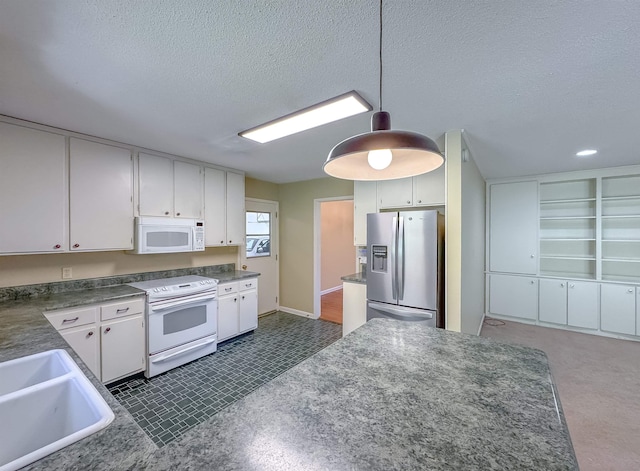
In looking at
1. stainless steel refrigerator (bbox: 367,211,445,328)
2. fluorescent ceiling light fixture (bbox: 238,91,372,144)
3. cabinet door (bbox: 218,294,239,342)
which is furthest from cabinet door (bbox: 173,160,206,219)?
stainless steel refrigerator (bbox: 367,211,445,328)

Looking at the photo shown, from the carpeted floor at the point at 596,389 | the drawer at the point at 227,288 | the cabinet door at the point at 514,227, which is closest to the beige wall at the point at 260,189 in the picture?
the drawer at the point at 227,288

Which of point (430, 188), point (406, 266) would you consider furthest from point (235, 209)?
point (430, 188)

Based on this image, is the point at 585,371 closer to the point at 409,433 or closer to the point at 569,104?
the point at 569,104

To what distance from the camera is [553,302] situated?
425cm

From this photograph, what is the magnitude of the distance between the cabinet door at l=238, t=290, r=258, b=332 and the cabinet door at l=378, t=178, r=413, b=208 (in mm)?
2252

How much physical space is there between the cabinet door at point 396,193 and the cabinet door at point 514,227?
2316mm

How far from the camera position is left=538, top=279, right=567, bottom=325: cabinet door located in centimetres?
418

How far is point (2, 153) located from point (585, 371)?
5932 mm

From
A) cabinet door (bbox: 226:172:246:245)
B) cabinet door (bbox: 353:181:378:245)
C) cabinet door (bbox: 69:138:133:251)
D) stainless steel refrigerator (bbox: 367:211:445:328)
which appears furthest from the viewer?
cabinet door (bbox: 226:172:246:245)

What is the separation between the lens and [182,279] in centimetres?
336

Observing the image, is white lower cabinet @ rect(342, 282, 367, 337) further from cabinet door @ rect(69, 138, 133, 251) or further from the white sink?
the white sink

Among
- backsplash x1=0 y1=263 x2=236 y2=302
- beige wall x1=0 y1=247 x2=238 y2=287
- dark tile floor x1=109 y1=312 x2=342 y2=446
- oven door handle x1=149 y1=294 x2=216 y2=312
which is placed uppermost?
beige wall x1=0 y1=247 x2=238 y2=287

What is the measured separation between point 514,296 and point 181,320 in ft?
16.5

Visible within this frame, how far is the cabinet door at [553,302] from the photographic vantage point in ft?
13.7
